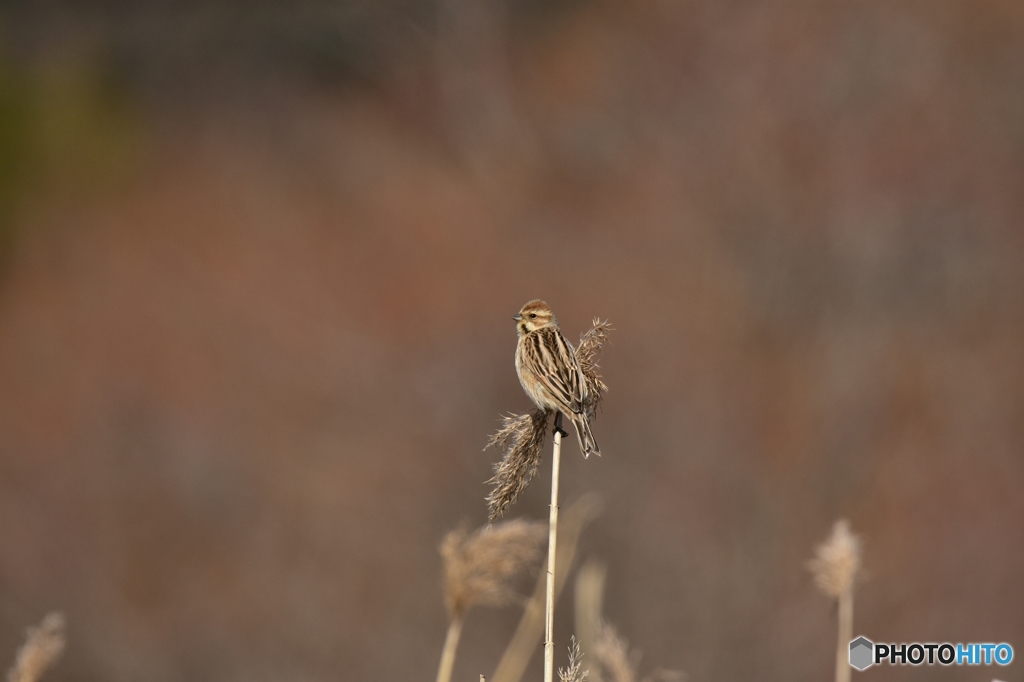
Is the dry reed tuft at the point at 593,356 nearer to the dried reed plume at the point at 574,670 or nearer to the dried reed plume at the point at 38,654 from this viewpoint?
the dried reed plume at the point at 574,670

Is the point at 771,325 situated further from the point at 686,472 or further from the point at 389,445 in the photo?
the point at 389,445

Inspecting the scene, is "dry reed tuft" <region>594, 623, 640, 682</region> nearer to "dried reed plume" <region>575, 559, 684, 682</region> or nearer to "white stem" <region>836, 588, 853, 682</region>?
"dried reed plume" <region>575, 559, 684, 682</region>

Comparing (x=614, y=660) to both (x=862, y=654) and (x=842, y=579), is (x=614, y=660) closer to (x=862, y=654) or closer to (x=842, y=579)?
(x=842, y=579)

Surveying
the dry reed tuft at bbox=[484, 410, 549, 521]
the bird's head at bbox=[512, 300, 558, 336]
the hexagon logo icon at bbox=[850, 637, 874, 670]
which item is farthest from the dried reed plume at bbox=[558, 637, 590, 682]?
the hexagon logo icon at bbox=[850, 637, 874, 670]

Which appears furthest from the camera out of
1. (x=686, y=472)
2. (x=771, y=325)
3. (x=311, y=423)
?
(x=311, y=423)

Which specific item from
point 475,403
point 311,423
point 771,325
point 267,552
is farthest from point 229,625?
point 771,325
